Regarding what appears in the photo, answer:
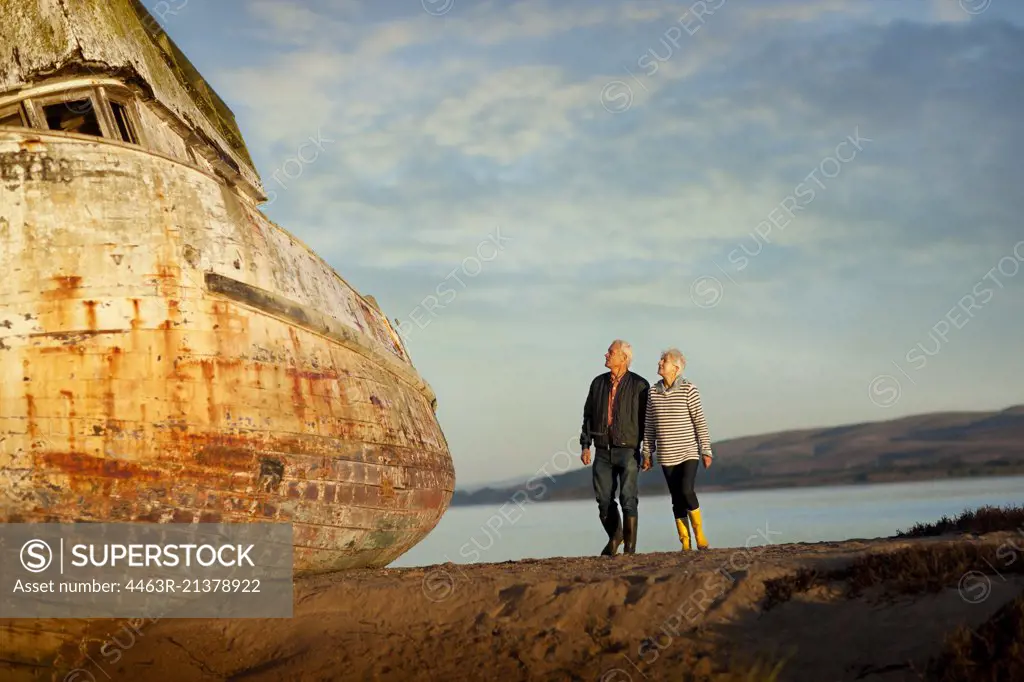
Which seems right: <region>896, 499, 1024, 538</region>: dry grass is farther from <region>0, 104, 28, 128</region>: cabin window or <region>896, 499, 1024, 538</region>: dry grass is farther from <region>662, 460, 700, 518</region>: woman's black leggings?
<region>0, 104, 28, 128</region>: cabin window

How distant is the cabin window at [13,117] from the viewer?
7.92 m

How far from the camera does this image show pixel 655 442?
8242 millimetres

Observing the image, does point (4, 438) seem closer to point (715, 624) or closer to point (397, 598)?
point (397, 598)

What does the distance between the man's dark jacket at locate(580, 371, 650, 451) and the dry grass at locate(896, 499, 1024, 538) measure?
2.59 meters

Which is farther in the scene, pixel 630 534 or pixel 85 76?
pixel 630 534

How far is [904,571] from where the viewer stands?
16.6ft

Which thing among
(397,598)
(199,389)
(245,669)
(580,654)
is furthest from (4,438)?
(580,654)

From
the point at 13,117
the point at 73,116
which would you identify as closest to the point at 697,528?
the point at 73,116

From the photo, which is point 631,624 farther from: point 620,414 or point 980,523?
point 980,523

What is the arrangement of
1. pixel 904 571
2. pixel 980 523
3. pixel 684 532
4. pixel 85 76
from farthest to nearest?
pixel 684 532
pixel 85 76
pixel 980 523
pixel 904 571

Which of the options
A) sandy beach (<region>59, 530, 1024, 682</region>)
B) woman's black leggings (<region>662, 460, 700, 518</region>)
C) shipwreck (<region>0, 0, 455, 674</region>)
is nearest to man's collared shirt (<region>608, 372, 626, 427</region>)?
woman's black leggings (<region>662, 460, 700, 518</region>)

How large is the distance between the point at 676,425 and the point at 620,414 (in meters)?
0.51

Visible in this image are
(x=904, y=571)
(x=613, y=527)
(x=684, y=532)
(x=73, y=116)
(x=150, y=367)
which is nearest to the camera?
(x=904, y=571)

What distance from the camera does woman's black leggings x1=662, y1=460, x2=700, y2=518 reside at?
805cm
